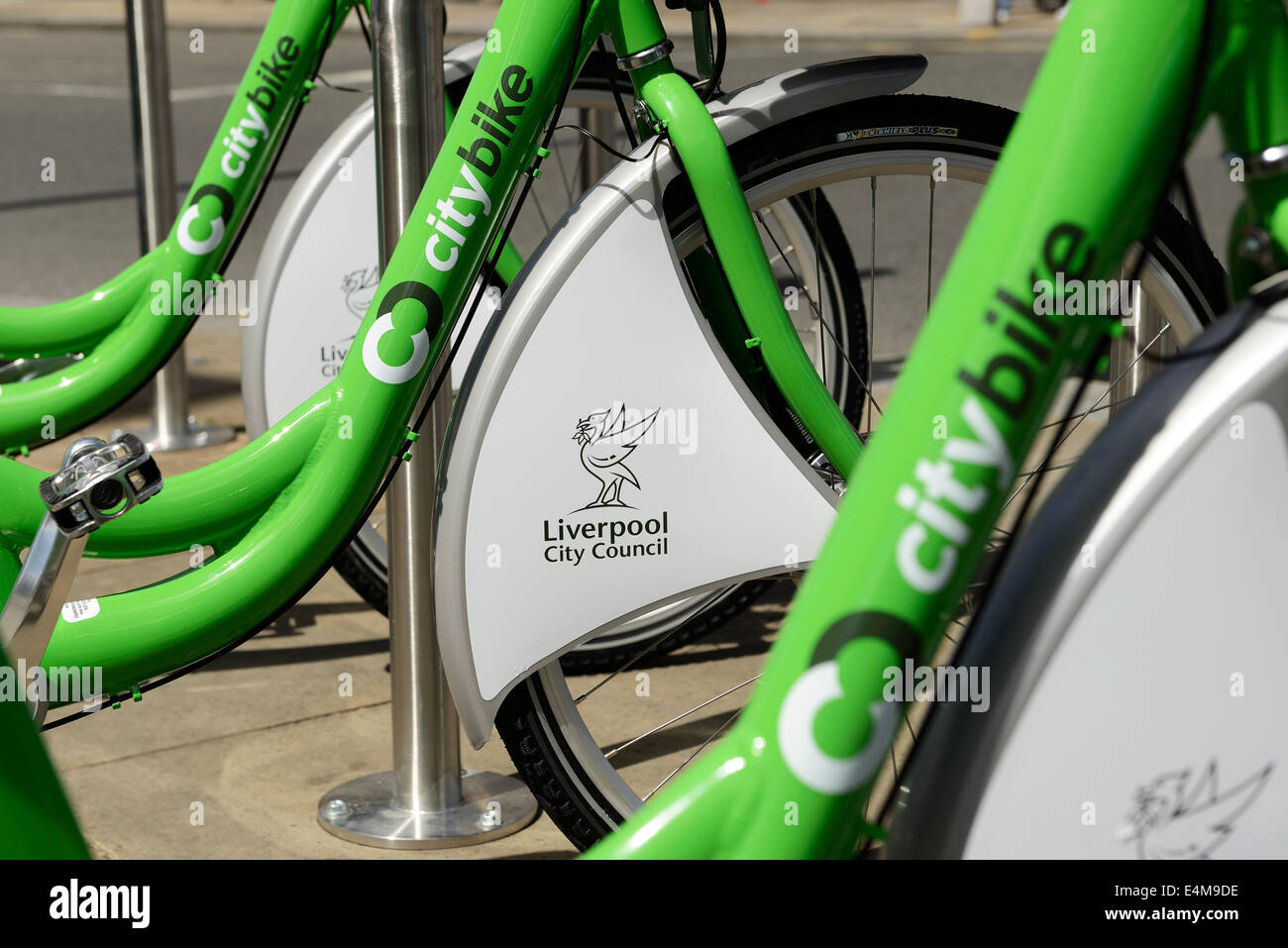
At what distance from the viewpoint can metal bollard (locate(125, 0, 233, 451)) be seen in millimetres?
4527

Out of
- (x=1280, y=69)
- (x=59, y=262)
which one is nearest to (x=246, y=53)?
(x=59, y=262)

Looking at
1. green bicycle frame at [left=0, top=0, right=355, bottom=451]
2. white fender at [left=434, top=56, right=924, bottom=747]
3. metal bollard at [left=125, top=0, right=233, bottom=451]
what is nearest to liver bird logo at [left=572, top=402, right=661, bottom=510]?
white fender at [left=434, top=56, right=924, bottom=747]

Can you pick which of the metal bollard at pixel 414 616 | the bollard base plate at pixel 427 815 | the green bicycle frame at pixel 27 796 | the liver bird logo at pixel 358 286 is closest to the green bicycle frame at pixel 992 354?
the green bicycle frame at pixel 27 796

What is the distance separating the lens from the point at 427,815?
2.61 metres

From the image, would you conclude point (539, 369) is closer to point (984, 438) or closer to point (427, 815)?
point (427, 815)

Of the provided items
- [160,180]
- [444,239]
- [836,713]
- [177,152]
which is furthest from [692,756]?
[177,152]

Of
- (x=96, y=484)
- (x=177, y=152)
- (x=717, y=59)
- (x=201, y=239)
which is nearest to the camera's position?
(x=96, y=484)

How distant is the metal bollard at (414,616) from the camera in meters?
2.39

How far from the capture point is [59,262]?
6805 millimetres

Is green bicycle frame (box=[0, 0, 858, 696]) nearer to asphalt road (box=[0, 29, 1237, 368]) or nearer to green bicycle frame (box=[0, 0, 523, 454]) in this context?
green bicycle frame (box=[0, 0, 523, 454])

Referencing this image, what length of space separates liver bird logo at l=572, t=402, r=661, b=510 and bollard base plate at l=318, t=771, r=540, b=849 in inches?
25.3

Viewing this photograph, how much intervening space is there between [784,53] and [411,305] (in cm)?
1158

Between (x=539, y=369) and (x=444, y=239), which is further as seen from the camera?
(x=539, y=369)

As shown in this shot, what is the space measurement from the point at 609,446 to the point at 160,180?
110 inches
